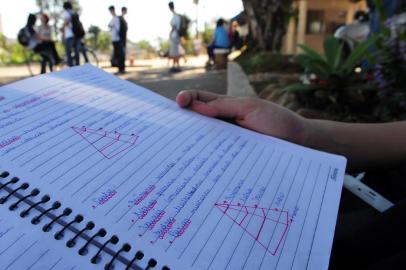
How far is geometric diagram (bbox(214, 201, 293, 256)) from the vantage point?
0.60 metres

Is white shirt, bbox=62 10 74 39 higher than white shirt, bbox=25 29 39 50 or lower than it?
higher

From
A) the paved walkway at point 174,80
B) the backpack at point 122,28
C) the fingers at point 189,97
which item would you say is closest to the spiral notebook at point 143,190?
the fingers at point 189,97

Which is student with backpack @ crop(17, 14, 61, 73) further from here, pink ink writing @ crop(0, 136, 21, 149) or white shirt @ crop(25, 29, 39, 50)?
pink ink writing @ crop(0, 136, 21, 149)

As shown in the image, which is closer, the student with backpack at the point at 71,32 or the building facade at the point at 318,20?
the student with backpack at the point at 71,32

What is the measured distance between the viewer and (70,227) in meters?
0.53

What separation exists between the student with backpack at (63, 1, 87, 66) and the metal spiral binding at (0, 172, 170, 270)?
7.04 meters

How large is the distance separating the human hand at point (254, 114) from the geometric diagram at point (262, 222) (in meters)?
0.45

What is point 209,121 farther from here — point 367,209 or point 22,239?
point 22,239

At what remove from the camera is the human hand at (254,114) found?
1081 mm

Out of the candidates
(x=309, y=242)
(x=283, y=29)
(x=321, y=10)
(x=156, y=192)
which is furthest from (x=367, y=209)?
(x=321, y=10)

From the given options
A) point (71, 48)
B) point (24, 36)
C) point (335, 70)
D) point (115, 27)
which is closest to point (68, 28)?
point (71, 48)

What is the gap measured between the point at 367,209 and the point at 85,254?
2.44ft

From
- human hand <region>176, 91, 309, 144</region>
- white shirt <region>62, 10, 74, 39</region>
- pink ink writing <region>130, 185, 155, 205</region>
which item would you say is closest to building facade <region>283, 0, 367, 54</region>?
white shirt <region>62, 10, 74, 39</region>

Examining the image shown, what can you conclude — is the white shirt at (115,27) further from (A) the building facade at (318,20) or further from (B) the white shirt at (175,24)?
(A) the building facade at (318,20)
